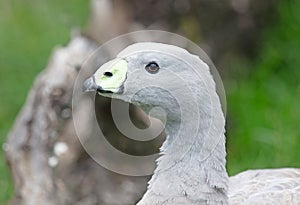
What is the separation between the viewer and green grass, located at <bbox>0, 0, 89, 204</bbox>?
5.89 m

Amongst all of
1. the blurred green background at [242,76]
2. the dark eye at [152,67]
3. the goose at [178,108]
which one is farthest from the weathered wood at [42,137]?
the dark eye at [152,67]

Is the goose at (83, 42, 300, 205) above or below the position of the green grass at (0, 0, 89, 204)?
below

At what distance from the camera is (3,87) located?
6004 millimetres

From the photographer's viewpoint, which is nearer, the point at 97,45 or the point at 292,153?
the point at 97,45

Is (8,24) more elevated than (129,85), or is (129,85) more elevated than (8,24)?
(8,24)

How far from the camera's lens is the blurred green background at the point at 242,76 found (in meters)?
5.07

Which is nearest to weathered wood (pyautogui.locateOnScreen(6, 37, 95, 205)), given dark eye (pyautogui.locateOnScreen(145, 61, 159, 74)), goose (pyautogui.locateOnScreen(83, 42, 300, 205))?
goose (pyautogui.locateOnScreen(83, 42, 300, 205))

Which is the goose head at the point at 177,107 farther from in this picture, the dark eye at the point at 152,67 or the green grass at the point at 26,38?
the green grass at the point at 26,38

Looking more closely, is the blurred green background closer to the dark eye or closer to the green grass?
the green grass

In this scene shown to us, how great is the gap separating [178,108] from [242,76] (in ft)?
9.59

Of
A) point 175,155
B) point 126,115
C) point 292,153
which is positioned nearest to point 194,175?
point 175,155

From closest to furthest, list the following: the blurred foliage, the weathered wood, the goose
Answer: the goose → the weathered wood → the blurred foliage

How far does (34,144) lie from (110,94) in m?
1.30

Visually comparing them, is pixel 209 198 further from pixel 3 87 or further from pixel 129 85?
pixel 3 87
